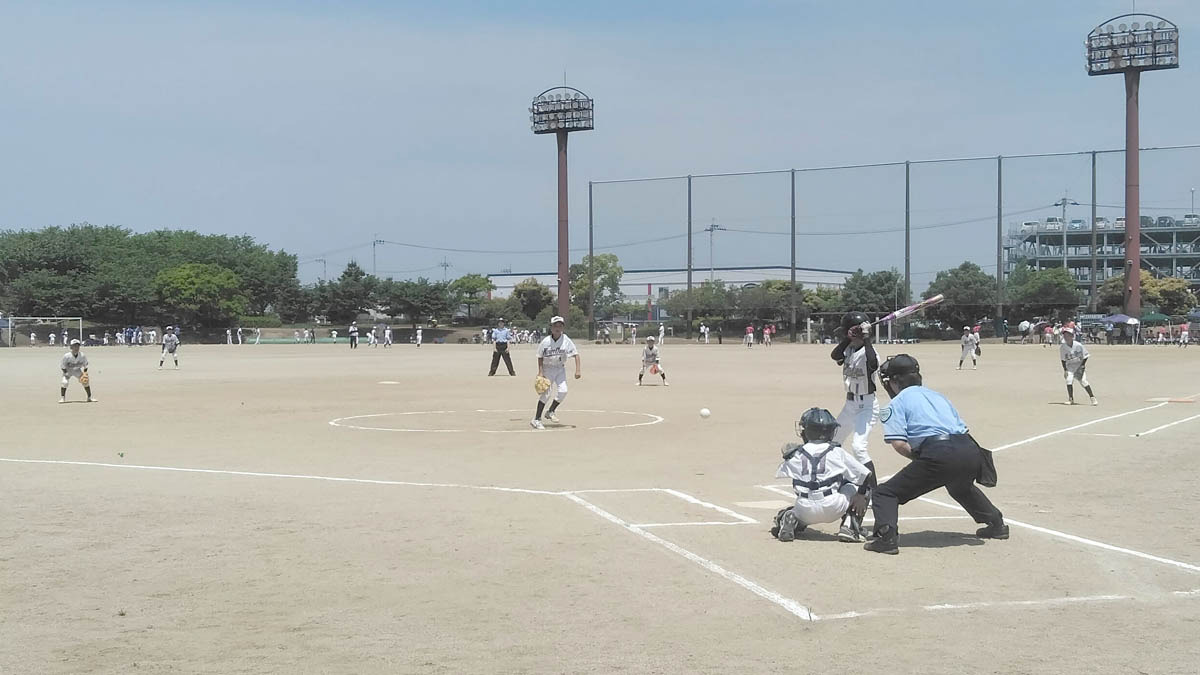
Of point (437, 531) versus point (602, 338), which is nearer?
point (437, 531)

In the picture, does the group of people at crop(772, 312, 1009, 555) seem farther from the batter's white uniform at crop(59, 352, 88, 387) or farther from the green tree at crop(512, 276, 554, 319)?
the green tree at crop(512, 276, 554, 319)

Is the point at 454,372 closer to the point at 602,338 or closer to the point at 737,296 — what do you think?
the point at 602,338

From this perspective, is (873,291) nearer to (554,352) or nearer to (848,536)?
(554,352)

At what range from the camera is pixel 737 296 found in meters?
98.7

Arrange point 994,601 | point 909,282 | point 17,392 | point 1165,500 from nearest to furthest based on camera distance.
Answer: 1. point 994,601
2. point 1165,500
3. point 17,392
4. point 909,282

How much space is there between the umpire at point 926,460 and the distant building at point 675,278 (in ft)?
462

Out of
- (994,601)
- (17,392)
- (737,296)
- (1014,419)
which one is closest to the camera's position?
(994,601)

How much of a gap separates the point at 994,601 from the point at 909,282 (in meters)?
84.7

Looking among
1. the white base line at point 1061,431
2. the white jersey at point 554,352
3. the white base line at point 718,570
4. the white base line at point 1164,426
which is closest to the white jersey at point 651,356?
the white jersey at point 554,352

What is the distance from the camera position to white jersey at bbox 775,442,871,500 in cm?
895

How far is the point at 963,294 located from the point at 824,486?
83605mm

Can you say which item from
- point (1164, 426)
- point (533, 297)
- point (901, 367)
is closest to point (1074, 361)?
point (1164, 426)

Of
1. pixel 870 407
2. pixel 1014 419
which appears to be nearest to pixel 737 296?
pixel 1014 419

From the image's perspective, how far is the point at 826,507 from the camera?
8.91 m
